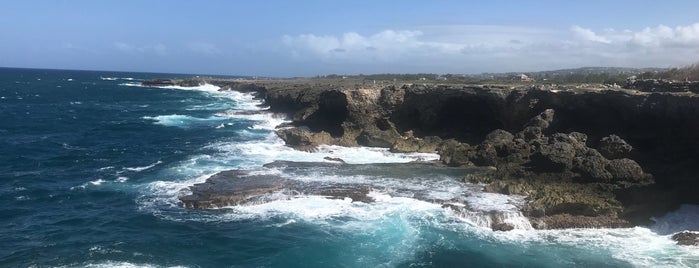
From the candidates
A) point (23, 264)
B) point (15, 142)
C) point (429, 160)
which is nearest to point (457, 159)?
point (429, 160)

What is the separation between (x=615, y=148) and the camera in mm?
34969

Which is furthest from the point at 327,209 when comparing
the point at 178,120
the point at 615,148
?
the point at 178,120

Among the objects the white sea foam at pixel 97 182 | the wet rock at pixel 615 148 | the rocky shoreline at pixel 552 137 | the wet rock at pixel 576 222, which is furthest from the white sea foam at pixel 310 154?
the wet rock at pixel 576 222

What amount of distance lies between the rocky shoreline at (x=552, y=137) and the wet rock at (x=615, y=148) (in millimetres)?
64

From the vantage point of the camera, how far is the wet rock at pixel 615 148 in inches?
1367

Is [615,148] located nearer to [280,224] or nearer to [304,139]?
[280,224]

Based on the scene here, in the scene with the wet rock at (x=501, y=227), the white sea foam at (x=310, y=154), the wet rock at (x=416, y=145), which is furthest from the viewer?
the wet rock at (x=416, y=145)

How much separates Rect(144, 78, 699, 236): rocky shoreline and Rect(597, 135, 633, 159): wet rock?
0.21ft

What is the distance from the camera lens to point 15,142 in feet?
166

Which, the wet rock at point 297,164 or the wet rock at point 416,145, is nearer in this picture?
the wet rock at point 297,164

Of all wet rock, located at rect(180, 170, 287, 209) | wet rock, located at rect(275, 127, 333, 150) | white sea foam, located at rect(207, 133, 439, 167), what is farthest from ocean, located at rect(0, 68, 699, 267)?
wet rock, located at rect(275, 127, 333, 150)

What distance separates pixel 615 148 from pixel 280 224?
22108 millimetres

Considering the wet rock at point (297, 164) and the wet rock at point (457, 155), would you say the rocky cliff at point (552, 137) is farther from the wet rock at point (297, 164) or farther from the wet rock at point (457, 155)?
the wet rock at point (297, 164)

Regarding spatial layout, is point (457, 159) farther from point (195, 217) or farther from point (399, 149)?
point (195, 217)
